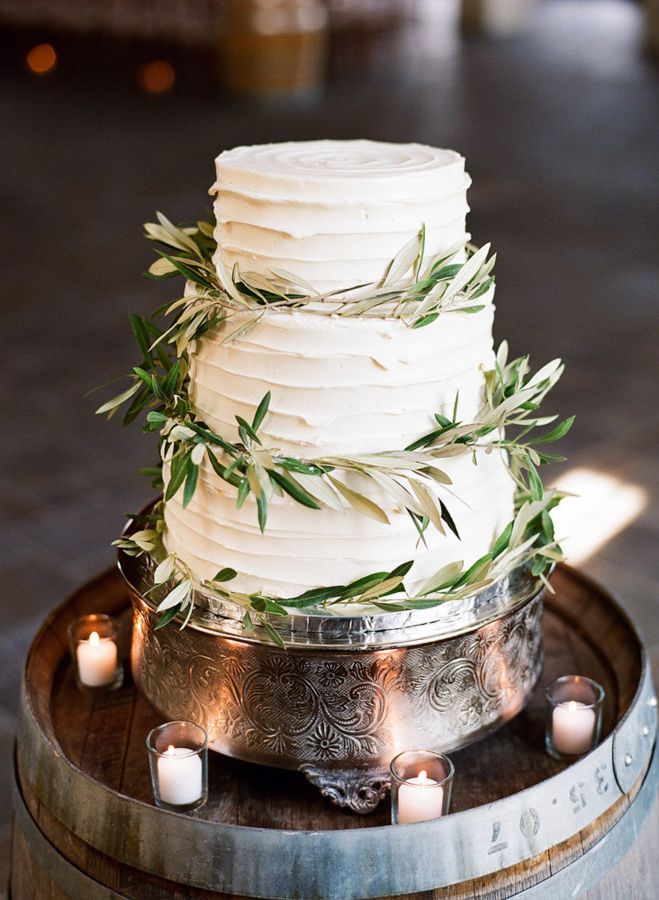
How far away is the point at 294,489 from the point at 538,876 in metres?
0.64

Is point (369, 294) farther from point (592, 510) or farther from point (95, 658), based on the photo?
point (592, 510)

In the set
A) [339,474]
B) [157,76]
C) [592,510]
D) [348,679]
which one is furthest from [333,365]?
[157,76]

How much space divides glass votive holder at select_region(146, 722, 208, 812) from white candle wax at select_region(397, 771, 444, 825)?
0.31 meters

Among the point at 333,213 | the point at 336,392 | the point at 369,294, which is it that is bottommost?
the point at 336,392

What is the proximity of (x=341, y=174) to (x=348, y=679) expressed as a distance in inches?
28.9

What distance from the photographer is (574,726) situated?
178 centimetres

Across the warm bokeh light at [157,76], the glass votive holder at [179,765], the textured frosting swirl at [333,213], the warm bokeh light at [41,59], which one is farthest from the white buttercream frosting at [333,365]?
the warm bokeh light at [41,59]

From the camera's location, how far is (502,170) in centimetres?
916

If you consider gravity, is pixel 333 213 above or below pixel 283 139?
above

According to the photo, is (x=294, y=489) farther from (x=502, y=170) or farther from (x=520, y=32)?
(x=520, y=32)

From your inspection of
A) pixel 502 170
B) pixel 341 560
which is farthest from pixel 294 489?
pixel 502 170

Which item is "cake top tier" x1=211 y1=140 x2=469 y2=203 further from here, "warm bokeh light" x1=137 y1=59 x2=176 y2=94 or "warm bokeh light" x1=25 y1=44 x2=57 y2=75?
"warm bokeh light" x1=25 y1=44 x2=57 y2=75

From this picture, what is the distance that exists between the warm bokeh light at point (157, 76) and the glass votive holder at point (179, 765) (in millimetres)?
11669

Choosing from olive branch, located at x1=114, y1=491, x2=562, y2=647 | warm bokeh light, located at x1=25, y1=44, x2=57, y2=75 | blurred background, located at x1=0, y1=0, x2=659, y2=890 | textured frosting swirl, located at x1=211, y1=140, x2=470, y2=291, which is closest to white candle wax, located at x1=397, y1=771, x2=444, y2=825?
olive branch, located at x1=114, y1=491, x2=562, y2=647
